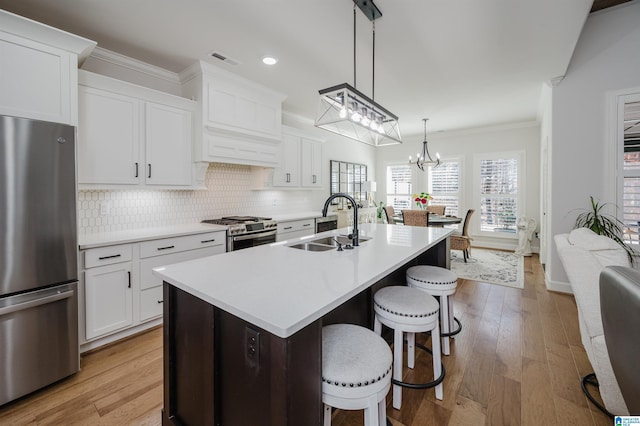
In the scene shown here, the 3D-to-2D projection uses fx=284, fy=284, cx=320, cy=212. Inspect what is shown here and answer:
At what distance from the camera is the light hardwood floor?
168 centimetres

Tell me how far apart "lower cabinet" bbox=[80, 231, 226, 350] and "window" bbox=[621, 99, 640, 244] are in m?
4.91

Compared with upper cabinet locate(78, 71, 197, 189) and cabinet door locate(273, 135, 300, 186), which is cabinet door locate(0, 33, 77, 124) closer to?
upper cabinet locate(78, 71, 197, 189)

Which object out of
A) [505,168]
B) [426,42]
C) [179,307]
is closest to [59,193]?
[179,307]

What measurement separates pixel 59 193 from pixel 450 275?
2.89 metres

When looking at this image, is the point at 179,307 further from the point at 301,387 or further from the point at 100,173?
the point at 100,173

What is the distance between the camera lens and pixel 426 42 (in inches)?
107

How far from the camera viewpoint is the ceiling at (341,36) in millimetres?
2201

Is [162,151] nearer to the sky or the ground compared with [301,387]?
nearer to the sky

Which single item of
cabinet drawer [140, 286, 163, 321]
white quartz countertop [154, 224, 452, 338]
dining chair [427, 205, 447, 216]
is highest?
dining chair [427, 205, 447, 216]

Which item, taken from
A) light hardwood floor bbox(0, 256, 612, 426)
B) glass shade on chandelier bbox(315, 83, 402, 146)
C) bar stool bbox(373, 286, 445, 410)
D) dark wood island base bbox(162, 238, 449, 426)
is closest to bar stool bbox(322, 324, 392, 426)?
dark wood island base bbox(162, 238, 449, 426)

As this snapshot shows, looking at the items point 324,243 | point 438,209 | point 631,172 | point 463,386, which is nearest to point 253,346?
point 324,243

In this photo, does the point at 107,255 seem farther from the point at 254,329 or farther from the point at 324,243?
the point at 254,329

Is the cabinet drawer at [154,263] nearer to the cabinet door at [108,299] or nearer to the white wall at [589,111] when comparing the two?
the cabinet door at [108,299]

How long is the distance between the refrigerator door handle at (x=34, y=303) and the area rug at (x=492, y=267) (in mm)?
4629
